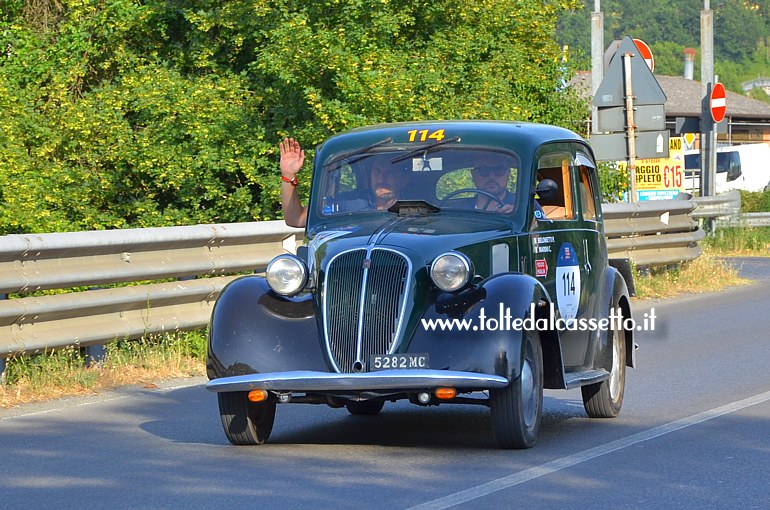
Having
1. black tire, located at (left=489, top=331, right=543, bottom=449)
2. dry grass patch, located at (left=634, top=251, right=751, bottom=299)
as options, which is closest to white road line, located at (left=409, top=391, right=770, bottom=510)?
black tire, located at (left=489, top=331, right=543, bottom=449)

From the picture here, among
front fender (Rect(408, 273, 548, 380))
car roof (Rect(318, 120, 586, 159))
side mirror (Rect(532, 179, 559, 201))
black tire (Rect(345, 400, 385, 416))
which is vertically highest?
car roof (Rect(318, 120, 586, 159))

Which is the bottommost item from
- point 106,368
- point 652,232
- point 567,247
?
point 106,368

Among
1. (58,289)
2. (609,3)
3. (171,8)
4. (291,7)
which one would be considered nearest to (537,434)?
(58,289)

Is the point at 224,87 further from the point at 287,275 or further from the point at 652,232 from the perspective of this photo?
the point at 287,275

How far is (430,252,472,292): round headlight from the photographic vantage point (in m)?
7.46

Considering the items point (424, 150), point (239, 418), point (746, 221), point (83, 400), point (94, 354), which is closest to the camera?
point (239, 418)

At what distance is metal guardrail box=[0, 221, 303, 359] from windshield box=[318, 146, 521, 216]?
236 cm

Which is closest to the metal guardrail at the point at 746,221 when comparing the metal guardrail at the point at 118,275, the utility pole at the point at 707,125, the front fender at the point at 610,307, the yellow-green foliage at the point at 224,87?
the utility pole at the point at 707,125

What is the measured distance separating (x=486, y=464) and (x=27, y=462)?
7.60ft

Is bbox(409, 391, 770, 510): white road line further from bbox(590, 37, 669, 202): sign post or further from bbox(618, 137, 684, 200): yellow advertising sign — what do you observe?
bbox(618, 137, 684, 200): yellow advertising sign

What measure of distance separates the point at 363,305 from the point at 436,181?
1370 mm

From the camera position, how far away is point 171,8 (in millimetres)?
22812

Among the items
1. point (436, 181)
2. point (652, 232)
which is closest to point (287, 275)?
point (436, 181)

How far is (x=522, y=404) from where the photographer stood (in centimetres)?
754
